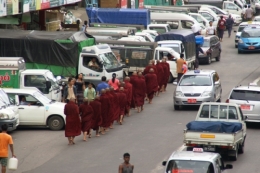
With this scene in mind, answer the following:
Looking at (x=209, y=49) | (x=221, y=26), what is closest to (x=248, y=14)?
(x=221, y=26)

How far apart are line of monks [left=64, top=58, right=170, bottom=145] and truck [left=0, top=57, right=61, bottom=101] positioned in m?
2.74

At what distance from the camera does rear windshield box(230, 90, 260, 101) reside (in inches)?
1089

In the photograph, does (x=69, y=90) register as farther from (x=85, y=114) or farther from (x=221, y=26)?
(x=221, y=26)

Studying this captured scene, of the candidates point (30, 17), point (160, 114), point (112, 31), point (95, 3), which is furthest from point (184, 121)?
point (95, 3)

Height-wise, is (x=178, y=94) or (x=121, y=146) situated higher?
(x=178, y=94)

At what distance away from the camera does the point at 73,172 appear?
20844 millimetres

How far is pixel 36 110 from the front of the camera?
26.9 m

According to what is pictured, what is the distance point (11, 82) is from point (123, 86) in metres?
4.03

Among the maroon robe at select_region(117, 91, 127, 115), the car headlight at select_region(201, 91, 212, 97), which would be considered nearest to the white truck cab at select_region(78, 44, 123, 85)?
the car headlight at select_region(201, 91, 212, 97)

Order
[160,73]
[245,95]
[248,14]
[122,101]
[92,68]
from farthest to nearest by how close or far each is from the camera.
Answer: [248,14]
[160,73]
[92,68]
[245,95]
[122,101]

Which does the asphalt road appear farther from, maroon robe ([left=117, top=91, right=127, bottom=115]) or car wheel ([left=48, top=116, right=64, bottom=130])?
maroon robe ([left=117, top=91, right=127, bottom=115])

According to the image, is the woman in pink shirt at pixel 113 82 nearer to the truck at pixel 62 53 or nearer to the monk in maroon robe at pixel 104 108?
the truck at pixel 62 53

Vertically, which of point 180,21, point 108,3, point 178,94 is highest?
point 108,3

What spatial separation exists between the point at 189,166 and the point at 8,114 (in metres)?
9.69
